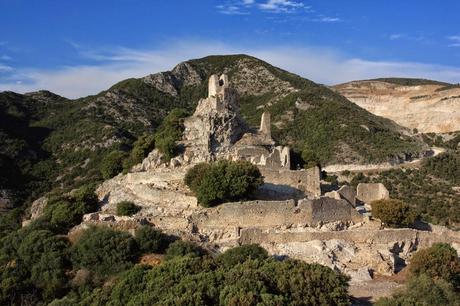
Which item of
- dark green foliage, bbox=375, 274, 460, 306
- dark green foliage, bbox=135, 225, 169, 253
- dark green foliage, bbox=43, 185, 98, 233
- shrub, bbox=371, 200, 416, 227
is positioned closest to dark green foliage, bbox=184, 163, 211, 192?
dark green foliage, bbox=135, 225, 169, 253

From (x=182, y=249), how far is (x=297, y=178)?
10.1 meters

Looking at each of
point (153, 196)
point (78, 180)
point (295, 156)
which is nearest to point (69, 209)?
point (153, 196)

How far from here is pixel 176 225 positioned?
91.3 feet

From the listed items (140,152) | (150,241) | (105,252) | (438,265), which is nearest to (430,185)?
(140,152)

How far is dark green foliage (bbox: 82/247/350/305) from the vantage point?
17875 millimetres

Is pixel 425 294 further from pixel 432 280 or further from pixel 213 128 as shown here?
pixel 213 128

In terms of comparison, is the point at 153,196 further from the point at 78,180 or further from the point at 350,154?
the point at 350,154

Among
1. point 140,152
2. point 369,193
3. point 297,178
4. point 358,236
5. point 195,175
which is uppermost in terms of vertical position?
point 140,152

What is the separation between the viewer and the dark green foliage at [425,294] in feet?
65.3

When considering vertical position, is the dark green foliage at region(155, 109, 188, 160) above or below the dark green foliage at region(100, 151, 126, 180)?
above

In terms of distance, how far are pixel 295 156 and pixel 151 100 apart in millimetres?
53136

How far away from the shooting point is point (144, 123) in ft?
256

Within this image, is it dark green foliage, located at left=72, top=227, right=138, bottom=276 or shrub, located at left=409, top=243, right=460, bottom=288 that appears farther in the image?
dark green foliage, located at left=72, top=227, right=138, bottom=276

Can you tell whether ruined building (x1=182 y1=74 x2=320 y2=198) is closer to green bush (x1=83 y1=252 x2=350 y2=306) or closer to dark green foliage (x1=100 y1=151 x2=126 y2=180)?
dark green foliage (x1=100 y1=151 x2=126 y2=180)
